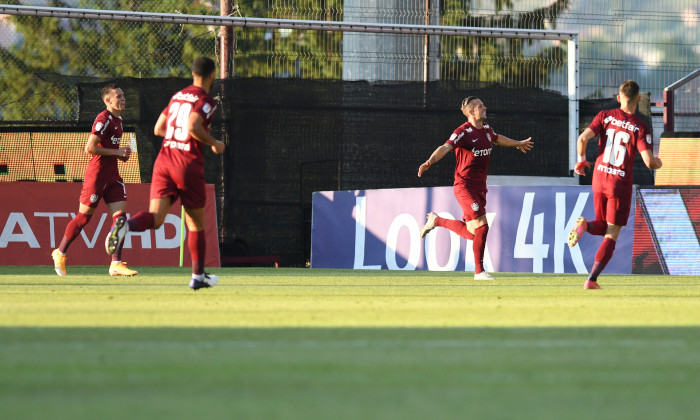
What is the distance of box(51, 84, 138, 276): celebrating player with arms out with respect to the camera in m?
12.1

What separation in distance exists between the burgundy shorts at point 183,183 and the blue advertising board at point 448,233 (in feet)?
21.7

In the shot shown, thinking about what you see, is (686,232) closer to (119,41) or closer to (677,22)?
(677,22)

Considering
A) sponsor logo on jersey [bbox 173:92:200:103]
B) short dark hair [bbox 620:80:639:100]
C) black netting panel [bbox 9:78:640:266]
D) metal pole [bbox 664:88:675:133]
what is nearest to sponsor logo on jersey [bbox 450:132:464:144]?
short dark hair [bbox 620:80:639:100]

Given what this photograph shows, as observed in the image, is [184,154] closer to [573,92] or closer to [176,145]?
[176,145]

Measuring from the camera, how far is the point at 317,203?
16.9m

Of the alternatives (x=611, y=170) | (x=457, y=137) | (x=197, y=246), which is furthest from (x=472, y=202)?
(x=197, y=246)

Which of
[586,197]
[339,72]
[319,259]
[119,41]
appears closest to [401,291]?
[586,197]

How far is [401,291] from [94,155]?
4458 mm

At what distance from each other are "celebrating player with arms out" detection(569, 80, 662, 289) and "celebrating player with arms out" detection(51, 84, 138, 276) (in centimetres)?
507

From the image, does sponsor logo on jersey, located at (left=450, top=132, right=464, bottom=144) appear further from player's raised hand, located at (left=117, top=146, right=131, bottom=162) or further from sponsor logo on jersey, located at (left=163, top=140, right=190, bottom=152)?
sponsor logo on jersey, located at (left=163, top=140, right=190, bottom=152)
